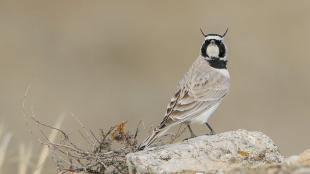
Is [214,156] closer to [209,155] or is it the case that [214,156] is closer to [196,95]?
[209,155]

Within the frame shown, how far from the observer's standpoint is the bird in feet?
33.2

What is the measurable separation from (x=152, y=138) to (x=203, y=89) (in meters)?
1.11

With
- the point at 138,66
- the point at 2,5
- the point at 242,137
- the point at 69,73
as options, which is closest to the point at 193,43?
the point at 138,66

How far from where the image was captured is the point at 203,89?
10555 mm

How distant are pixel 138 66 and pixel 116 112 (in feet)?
12.5

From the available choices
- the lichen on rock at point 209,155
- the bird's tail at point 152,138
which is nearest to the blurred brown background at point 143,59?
the bird's tail at point 152,138

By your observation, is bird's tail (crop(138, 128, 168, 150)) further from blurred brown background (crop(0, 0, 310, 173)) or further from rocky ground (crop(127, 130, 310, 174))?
blurred brown background (crop(0, 0, 310, 173))

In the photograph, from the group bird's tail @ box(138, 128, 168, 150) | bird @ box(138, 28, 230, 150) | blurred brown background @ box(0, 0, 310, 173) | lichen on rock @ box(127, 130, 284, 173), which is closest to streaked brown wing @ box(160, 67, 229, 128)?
bird @ box(138, 28, 230, 150)

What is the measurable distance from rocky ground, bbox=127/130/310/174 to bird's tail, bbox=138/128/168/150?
0.28 metres

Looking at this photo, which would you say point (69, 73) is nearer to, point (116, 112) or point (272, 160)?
point (116, 112)

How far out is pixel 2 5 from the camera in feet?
102

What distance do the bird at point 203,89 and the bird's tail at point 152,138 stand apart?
15cm

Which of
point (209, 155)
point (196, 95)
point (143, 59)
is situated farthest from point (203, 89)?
point (143, 59)

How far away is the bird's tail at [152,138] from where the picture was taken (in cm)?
954
